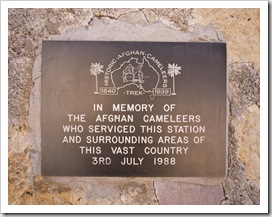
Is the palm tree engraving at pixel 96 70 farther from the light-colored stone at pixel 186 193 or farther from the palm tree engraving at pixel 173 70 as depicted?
the light-colored stone at pixel 186 193

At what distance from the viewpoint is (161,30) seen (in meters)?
1.61

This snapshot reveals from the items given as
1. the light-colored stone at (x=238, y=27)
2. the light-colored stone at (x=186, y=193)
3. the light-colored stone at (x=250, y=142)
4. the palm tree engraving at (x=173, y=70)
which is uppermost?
the light-colored stone at (x=238, y=27)

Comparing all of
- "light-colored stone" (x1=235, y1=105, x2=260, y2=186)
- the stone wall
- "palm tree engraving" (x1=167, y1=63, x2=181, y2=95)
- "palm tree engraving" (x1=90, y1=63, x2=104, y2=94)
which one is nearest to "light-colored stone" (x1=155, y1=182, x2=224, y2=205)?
the stone wall

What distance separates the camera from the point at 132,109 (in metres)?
1.58

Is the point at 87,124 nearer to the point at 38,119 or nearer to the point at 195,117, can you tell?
the point at 38,119

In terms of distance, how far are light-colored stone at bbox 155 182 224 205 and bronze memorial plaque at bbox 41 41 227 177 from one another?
56mm

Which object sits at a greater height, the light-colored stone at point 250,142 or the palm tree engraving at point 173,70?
the palm tree engraving at point 173,70

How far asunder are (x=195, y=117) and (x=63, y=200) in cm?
72

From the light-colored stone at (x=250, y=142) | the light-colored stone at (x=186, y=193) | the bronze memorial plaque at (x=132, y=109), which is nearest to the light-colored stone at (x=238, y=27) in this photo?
the bronze memorial plaque at (x=132, y=109)

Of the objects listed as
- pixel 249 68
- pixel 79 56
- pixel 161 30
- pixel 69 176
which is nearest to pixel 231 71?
pixel 249 68

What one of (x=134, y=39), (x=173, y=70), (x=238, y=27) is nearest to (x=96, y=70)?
(x=134, y=39)

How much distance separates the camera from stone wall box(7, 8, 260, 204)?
1.60 meters

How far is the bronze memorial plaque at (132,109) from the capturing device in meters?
1.58

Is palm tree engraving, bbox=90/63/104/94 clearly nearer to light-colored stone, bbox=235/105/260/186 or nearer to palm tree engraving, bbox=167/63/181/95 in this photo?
palm tree engraving, bbox=167/63/181/95
